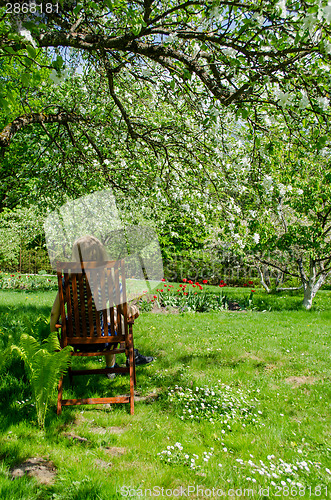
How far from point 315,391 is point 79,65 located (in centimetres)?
596

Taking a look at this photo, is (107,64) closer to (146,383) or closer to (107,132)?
(107,132)

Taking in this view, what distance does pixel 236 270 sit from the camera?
16.5 meters

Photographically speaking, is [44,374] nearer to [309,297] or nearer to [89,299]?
[89,299]

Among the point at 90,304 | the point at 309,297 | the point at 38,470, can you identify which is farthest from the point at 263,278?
the point at 38,470

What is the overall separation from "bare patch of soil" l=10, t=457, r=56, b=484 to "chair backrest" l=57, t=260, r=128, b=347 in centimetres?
90

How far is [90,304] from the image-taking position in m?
2.73

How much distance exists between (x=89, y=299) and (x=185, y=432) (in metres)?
1.28

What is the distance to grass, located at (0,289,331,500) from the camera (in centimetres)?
189

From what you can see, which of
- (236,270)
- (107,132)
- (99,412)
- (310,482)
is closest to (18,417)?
(99,412)

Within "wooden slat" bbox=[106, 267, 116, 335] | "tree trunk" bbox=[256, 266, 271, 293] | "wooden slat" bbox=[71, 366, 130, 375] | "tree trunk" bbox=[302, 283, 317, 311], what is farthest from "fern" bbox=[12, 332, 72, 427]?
"tree trunk" bbox=[256, 266, 271, 293]

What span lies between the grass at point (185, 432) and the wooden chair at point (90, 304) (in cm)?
32

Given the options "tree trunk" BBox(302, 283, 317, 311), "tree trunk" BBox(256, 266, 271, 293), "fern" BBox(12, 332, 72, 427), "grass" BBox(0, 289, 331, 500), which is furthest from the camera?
"tree trunk" BBox(256, 266, 271, 293)

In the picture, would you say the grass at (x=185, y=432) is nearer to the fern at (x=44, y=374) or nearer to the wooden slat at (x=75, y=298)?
the fern at (x=44, y=374)

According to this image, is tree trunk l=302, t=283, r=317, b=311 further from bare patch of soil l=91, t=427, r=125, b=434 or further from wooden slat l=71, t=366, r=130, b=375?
bare patch of soil l=91, t=427, r=125, b=434
